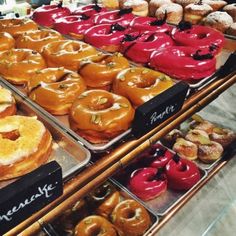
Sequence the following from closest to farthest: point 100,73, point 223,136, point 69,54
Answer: point 100,73 → point 69,54 → point 223,136

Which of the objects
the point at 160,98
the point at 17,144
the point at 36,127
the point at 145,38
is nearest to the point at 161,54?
the point at 145,38

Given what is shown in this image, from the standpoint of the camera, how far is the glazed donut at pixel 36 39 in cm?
175

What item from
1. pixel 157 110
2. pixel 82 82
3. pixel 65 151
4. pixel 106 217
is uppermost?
pixel 157 110

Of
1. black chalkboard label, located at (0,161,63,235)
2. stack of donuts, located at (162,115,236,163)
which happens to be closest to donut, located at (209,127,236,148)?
stack of donuts, located at (162,115,236,163)

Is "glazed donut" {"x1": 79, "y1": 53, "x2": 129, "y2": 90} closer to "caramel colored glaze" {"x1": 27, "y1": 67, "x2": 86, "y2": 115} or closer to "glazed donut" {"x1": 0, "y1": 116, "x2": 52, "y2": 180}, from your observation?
"caramel colored glaze" {"x1": 27, "y1": 67, "x2": 86, "y2": 115}

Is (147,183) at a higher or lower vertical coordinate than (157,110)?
lower

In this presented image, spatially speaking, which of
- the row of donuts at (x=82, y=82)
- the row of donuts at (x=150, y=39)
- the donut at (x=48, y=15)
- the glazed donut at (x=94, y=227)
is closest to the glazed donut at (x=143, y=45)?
the row of donuts at (x=150, y=39)

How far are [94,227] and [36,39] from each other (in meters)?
1.10

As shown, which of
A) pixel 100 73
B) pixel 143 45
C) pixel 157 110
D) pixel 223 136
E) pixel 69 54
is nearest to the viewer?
pixel 157 110

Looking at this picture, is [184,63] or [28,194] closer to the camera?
[28,194]

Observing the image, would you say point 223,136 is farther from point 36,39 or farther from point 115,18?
point 36,39

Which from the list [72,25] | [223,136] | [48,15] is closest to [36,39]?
[72,25]

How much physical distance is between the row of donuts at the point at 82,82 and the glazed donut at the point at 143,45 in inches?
6.4

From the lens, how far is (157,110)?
3.42 feet
